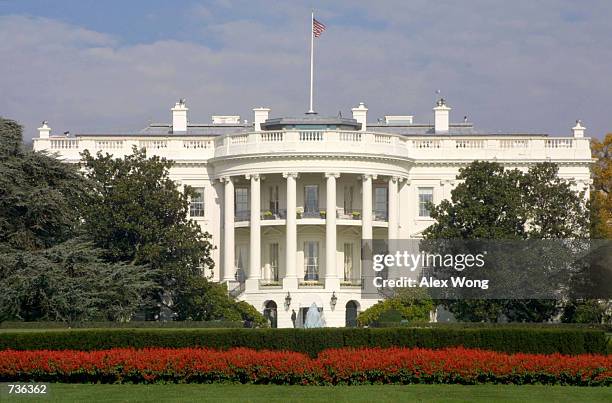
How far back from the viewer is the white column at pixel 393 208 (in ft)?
266

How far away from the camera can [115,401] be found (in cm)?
3097

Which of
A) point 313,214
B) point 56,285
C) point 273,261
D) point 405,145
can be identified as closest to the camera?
point 56,285

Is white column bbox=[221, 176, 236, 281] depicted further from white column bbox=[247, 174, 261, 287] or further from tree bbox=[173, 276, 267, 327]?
tree bbox=[173, 276, 267, 327]

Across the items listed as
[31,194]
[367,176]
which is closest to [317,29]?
[367,176]

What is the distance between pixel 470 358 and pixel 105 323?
20.6 m

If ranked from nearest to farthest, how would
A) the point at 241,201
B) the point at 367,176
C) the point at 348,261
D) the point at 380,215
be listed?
the point at 367,176, the point at 348,261, the point at 380,215, the point at 241,201

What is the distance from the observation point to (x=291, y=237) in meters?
79.1

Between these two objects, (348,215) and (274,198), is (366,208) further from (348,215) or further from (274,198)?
(274,198)

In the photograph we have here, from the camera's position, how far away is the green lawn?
31.3 metres

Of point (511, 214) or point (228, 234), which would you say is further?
point (228, 234)

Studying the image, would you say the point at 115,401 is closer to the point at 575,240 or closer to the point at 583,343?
the point at 583,343

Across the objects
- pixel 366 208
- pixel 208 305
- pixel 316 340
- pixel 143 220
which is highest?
pixel 366 208

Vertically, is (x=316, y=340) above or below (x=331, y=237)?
below

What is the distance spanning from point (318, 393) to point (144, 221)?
38552mm
